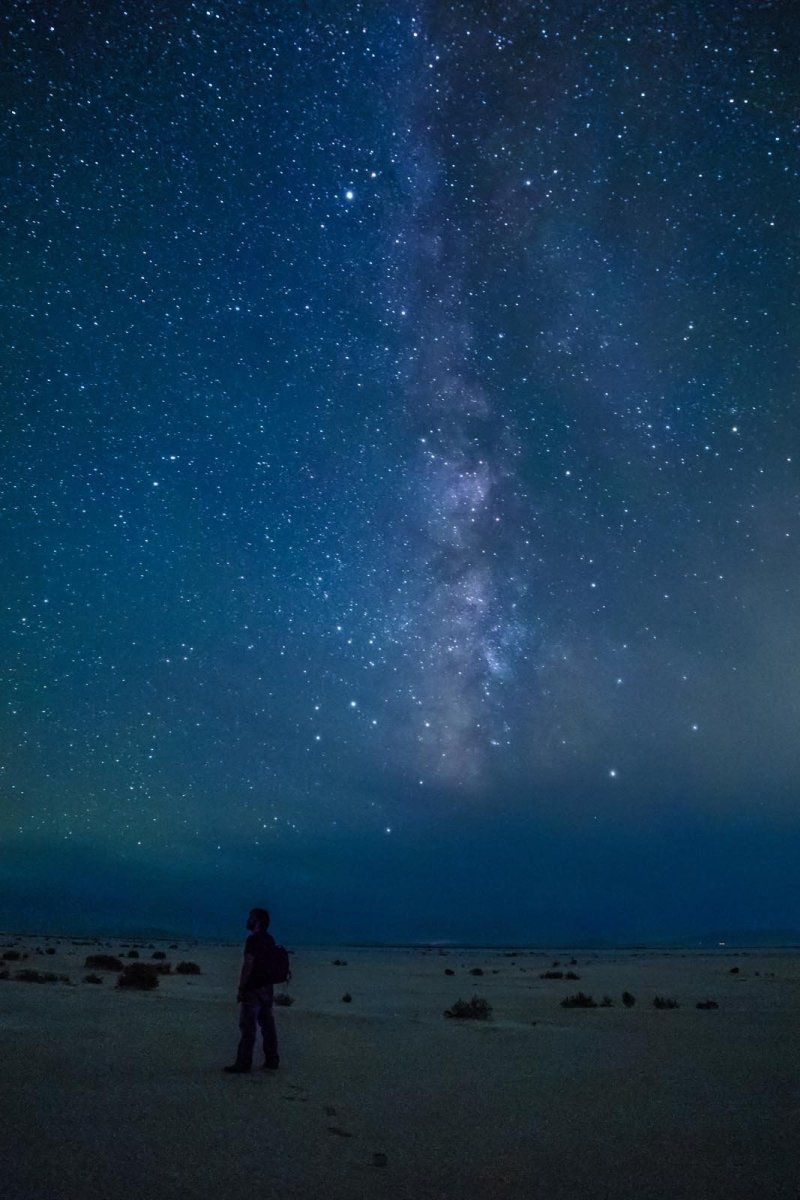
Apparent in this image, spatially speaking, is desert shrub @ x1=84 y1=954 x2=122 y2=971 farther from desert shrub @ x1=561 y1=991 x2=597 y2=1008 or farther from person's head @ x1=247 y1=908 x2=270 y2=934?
person's head @ x1=247 y1=908 x2=270 y2=934

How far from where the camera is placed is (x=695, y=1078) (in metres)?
10.7

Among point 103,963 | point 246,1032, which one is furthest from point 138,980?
point 246,1032

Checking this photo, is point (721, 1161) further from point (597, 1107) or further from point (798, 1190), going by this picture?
point (597, 1107)

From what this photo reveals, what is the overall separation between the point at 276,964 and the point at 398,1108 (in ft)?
7.01

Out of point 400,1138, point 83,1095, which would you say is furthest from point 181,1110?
point 400,1138

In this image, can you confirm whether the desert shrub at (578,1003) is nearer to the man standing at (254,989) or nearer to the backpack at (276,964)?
the man standing at (254,989)

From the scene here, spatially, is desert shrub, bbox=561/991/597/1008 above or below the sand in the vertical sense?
above

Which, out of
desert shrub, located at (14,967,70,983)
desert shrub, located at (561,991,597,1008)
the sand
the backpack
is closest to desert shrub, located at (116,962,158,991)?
desert shrub, located at (14,967,70,983)

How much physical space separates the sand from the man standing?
1.06ft

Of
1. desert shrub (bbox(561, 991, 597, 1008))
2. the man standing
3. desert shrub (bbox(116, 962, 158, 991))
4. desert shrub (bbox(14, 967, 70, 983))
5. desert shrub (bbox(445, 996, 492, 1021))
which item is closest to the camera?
the man standing

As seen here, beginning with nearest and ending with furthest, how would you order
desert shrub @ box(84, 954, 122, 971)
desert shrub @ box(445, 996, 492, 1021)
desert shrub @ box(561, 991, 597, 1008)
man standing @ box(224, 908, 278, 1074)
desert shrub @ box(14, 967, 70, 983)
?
man standing @ box(224, 908, 278, 1074) → desert shrub @ box(445, 996, 492, 1021) → desert shrub @ box(561, 991, 597, 1008) → desert shrub @ box(14, 967, 70, 983) → desert shrub @ box(84, 954, 122, 971)

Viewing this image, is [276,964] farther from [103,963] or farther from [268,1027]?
[103,963]

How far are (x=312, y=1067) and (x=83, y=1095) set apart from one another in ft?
10.6

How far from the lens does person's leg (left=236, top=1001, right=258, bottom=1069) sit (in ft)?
31.7
